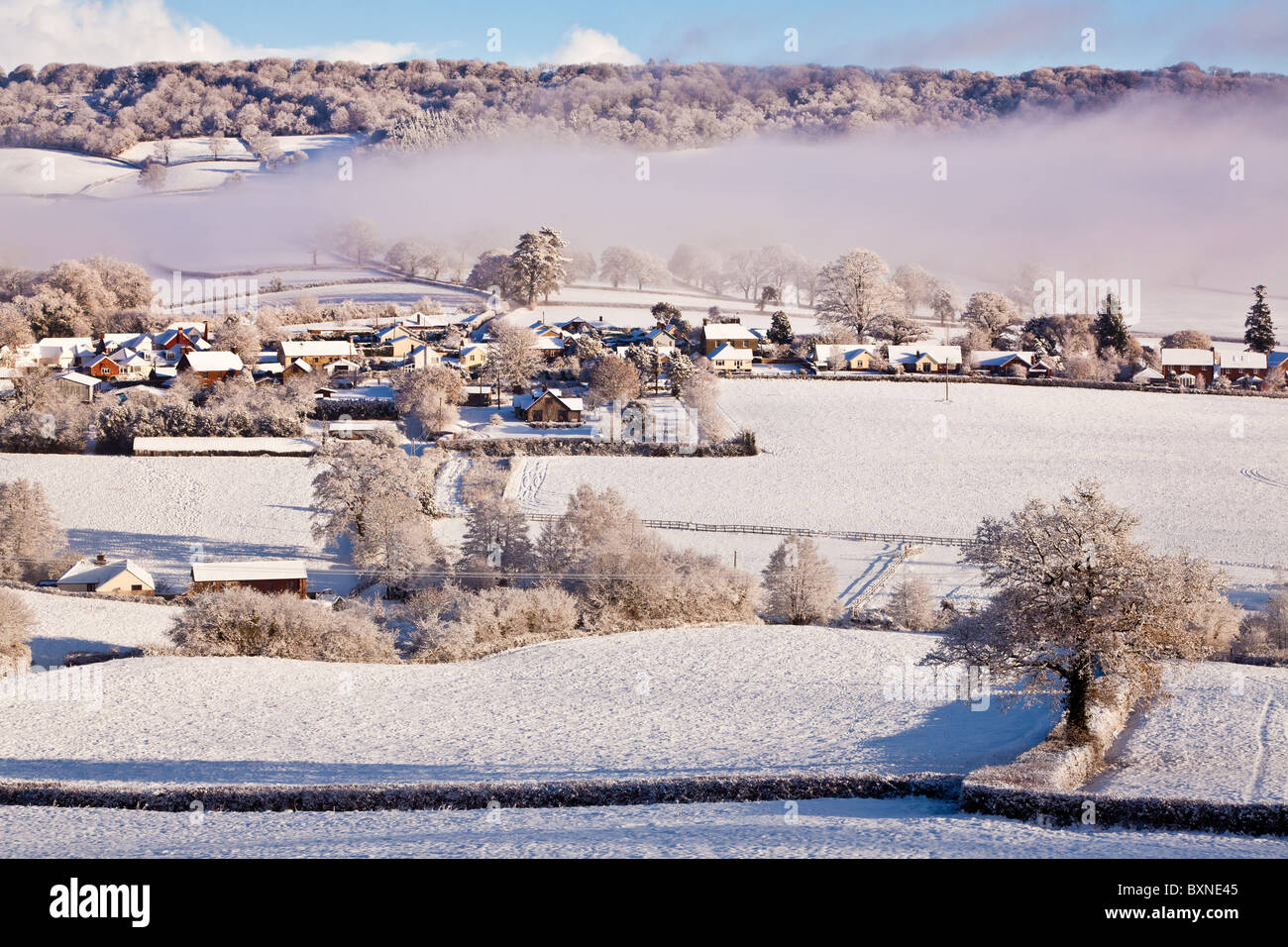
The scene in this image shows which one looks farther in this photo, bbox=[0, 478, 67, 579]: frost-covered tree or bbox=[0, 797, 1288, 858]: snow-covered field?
bbox=[0, 478, 67, 579]: frost-covered tree

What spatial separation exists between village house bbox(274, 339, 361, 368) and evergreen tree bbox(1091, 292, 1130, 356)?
53.1m

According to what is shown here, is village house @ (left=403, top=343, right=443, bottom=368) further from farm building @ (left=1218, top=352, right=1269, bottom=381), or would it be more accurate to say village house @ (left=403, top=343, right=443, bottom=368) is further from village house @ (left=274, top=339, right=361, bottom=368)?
farm building @ (left=1218, top=352, right=1269, bottom=381)

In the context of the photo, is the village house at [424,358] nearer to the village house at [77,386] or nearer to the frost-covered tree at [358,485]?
the village house at [77,386]

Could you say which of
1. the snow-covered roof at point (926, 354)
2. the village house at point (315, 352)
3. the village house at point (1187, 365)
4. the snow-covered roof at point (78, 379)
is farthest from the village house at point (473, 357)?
the village house at point (1187, 365)

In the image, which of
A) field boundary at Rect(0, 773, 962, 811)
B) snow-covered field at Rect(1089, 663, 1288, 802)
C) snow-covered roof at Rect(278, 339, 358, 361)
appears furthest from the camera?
snow-covered roof at Rect(278, 339, 358, 361)

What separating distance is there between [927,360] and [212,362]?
153ft

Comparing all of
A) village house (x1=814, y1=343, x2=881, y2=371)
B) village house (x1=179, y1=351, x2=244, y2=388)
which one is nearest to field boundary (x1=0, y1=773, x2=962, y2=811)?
village house (x1=179, y1=351, x2=244, y2=388)

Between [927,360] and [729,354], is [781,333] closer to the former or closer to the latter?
[729,354]

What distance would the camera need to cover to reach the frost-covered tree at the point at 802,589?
3200 cm

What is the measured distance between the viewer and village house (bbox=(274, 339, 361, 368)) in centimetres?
6969

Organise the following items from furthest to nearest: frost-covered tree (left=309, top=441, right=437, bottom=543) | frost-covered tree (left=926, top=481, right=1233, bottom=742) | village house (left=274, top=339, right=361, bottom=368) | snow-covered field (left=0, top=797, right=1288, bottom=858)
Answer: village house (left=274, top=339, right=361, bottom=368) → frost-covered tree (left=309, top=441, right=437, bottom=543) → frost-covered tree (left=926, top=481, right=1233, bottom=742) → snow-covered field (left=0, top=797, right=1288, bottom=858)

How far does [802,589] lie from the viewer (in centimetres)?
3212

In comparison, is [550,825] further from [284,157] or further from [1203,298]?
[284,157]

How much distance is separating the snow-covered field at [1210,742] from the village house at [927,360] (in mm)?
48925
